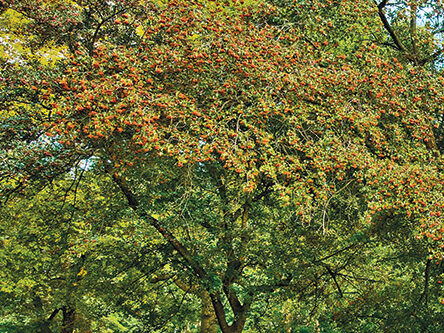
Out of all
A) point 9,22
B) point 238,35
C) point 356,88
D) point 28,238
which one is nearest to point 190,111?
point 238,35

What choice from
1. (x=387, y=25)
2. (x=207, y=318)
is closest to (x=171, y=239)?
(x=207, y=318)

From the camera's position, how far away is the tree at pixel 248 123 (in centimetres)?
756

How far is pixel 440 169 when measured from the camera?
30.7ft

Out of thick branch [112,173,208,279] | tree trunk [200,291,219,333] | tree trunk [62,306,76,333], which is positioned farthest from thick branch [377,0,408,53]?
tree trunk [62,306,76,333]

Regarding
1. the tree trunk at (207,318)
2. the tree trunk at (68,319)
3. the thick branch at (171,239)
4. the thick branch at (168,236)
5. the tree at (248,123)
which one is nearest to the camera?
the tree at (248,123)

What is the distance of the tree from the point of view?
24.8 feet

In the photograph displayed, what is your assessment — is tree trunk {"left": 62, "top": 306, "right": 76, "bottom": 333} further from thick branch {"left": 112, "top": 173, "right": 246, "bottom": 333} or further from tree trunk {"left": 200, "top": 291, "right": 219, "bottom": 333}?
thick branch {"left": 112, "top": 173, "right": 246, "bottom": 333}

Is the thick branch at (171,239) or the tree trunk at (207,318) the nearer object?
the thick branch at (171,239)

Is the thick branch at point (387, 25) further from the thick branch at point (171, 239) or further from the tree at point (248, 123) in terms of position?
the thick branch at point (171, 239)

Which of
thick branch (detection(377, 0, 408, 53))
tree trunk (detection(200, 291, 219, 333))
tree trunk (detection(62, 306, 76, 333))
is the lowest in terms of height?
tree trunk (detection(200, 291, 219, 333))

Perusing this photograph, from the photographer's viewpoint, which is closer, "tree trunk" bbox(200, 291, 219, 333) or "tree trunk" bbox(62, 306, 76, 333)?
"tree trunk" bbox(200, 291, 219, 333)

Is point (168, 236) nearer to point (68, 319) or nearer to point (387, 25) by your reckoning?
Result: point (387, 25)

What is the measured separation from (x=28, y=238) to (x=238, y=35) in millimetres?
10765

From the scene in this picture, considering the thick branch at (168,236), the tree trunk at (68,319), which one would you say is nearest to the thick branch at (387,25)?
the thick branch at (168,236)
